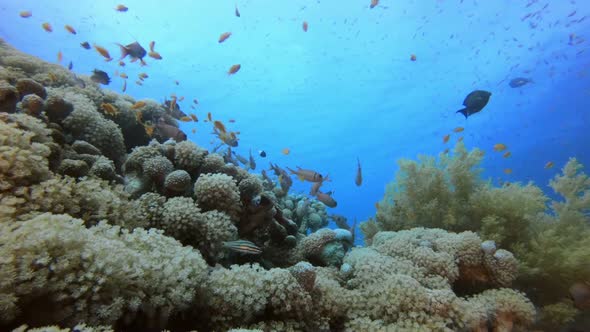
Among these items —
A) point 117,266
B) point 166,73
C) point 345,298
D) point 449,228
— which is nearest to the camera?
point 117,266

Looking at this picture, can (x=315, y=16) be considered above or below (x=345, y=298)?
above

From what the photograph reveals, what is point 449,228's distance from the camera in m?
6.38

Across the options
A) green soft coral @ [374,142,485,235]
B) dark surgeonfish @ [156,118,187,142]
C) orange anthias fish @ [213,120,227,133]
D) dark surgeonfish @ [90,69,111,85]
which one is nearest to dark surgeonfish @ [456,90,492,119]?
green soft coral @ [374,142,485,235]

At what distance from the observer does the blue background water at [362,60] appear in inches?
926

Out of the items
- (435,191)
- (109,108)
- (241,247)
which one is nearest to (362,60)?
(435,191)

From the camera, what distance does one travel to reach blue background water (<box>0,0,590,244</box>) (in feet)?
77.2

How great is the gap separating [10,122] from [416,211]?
295 inches

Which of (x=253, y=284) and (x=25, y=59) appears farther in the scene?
(x=25, y=59)

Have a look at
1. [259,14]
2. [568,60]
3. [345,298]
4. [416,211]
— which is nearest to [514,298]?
[345,298]

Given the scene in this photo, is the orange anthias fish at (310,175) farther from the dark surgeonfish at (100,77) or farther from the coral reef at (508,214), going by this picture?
the dark surgeonfish at (100,77)

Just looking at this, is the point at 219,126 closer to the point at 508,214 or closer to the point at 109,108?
the point at 109,108

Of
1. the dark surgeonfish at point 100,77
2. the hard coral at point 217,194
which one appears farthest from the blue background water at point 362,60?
the dark surgeonfish at point 100,77

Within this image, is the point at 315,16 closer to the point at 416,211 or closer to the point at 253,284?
the point at 416,211

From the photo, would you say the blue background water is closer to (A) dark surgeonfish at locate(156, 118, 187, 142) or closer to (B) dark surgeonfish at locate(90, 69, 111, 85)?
(A) dark surgeonfish at locate(156, 118, 187, 142)
